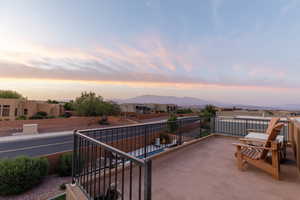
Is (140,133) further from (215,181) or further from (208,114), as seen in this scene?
(208,114)

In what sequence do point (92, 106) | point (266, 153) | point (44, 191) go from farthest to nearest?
point (92, 106) < point (44, 191) < point (266, 153)

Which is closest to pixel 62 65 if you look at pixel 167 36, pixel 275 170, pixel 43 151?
pixel 43 151

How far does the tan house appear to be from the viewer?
906 inches

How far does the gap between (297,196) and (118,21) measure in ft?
33.5

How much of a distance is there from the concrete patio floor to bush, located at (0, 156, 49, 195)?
28.3ft

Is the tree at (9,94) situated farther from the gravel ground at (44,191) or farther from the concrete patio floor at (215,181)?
the concrete patio floor at (215,181)

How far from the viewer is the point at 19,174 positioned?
7254 millimetres

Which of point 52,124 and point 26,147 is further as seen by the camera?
point 52,124

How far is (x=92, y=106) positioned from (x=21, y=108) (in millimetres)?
12828

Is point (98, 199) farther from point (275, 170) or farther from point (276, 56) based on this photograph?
point (276, 56)

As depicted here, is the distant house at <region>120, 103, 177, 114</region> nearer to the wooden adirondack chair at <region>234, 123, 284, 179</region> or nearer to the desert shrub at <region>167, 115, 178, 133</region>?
the desert shrub at <region>167, 115, 178, 133</region>

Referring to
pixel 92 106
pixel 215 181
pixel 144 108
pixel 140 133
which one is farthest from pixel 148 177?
pixel 144 108

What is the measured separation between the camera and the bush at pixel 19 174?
7020 millimetres

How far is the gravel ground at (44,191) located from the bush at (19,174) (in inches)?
10.2
